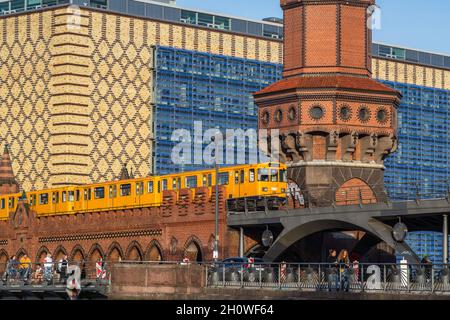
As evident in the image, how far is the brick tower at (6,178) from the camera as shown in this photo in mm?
123231

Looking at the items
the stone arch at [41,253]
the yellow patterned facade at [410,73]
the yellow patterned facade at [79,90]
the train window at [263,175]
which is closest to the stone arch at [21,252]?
the stone arch at [41,253]

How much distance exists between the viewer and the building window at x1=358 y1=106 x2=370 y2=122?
290ft

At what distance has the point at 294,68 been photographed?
89.7m

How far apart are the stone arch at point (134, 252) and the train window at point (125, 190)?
3700 millimetres

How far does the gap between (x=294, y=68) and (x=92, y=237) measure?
983 inches

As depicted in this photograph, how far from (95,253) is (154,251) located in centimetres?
962

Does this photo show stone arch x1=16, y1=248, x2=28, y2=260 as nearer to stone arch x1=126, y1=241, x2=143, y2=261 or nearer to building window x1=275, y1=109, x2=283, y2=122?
stone arch x1=126, y1=241, x2=143, y2=261

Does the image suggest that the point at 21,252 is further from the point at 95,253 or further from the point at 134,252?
the point at 134,252

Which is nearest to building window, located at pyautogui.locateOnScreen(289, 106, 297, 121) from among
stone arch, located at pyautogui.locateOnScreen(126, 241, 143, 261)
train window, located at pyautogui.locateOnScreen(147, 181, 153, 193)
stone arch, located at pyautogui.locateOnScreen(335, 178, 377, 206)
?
stone arch, located at pyautogui.locateOnScreen(335, 178, 377, 206)

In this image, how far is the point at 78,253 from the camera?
355 ft

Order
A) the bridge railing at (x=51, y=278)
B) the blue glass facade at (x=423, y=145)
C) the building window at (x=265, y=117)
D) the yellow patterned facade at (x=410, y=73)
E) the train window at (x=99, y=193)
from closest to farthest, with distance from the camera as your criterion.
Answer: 1. the bridge railing at (x=51, y=278)
2. the building window at (x=265, y=117)
3. the train window at (x=99, y=193)
4. the blue glass facade at (x=423, y=145)
5. the yellow patterned facade at (x=410, y=73)

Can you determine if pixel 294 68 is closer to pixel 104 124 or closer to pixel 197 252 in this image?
pixel 197 252

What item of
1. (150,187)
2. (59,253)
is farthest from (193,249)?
(59,253)

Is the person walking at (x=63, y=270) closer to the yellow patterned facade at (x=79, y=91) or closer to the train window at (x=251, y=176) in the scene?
the train window at (x=251, y=176)
